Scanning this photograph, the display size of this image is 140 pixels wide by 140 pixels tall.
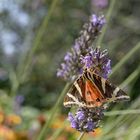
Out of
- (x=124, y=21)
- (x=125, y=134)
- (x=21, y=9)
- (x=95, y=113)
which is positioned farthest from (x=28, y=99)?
(x=95, y=113)

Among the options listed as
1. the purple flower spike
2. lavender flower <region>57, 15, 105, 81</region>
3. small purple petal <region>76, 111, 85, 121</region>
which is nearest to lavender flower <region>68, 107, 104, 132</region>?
small purple petal <region>76, 111, 85, 121</region>

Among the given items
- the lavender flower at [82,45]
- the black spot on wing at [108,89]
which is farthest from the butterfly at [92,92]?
the lavender flower at [82,45]

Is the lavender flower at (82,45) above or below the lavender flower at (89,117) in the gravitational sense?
above

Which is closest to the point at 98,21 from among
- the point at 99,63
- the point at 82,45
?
the point at 82,45

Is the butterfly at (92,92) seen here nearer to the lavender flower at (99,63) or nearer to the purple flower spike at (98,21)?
the lavender flower at (99,63)

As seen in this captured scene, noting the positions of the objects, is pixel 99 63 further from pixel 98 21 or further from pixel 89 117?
pixel 98 21

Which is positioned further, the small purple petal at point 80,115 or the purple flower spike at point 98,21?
the purple flower spike at point 98,21

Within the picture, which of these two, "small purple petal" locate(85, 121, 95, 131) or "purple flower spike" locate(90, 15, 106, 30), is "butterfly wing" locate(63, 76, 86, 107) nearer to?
"small purple petal" locate(85, 121, 95, 131)
